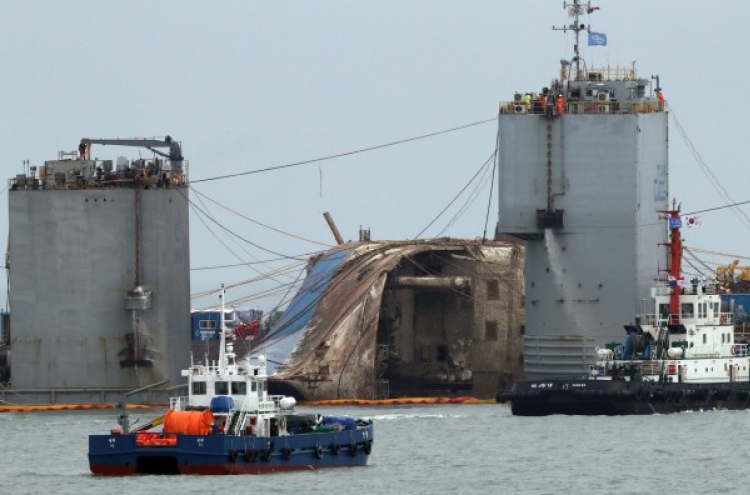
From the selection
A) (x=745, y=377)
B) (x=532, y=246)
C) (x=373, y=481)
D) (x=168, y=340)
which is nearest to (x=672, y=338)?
(x=745, y=377)

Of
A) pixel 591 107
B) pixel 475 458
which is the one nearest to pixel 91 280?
pixel 591 107

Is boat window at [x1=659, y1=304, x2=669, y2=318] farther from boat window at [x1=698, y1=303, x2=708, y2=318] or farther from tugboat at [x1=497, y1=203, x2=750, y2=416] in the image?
boat window at [x1=698, y1=303, x2=708, y2=318]

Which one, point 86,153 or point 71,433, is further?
point 86,153

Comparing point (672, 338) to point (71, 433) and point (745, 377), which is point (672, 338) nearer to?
point (745, 377)

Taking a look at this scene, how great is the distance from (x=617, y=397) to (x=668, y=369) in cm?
272

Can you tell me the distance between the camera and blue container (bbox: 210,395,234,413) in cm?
7275

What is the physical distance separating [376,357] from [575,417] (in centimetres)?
1574

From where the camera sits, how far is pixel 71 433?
89.5 m

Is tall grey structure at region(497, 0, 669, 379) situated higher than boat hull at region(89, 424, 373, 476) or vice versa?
tall grey structure at region(497, 0, 669, 379)

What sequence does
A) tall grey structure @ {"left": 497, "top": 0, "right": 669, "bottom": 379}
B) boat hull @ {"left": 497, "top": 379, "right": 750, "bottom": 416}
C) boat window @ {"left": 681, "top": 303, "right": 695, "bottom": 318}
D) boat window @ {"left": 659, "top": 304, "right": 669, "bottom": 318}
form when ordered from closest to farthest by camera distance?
boat hull @ {"left": 497, "top": 379, "right": 750, "bottom": 416} < boat window @ {"left": 681, "top": 303, "right": 695, "bottom": 318} < boat window @ {"left": 659, "top": 304, "right": 669, "bottom": 318} < tall grey structure @ {"left": 497, "top": 0, "right": 669, "bottom": 379}

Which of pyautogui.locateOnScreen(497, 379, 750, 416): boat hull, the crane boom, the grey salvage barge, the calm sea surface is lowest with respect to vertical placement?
the calm sea surface

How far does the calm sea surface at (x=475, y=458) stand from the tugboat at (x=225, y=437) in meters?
0.39

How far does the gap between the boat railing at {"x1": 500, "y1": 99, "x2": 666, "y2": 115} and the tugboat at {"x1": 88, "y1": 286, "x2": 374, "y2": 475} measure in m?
33.6

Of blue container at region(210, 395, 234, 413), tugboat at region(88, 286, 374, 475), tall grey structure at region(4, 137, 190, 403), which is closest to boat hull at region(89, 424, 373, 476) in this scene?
tugboat at region(88, 286, 374, 475)
